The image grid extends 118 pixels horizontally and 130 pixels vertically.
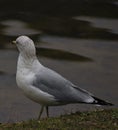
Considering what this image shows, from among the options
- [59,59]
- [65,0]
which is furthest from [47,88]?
[65,0]

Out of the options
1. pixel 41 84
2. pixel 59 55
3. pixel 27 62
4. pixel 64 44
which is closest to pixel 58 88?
pixel 41 84

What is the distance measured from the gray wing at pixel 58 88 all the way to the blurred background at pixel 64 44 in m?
0.97

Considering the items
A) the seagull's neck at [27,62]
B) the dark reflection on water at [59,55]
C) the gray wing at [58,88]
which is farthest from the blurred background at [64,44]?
the seagull's neck at [27,62]

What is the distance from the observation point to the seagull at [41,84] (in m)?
6.75

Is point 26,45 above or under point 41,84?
above

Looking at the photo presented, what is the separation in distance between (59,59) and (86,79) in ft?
3.59

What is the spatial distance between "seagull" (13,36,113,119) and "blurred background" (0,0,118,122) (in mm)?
982

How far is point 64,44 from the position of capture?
11531 millimetres

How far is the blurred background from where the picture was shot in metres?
8.98

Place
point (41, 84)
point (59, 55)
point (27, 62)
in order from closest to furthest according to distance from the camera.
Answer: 1. point (41, 84)
2. point (27, 62)
3. point (59, 55)

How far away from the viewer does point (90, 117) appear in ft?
21.7

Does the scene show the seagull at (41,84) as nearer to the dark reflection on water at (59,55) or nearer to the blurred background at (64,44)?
the blurred background at (64,44)

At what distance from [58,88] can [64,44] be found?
4694 mm

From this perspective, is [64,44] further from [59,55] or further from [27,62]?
[27,62]
